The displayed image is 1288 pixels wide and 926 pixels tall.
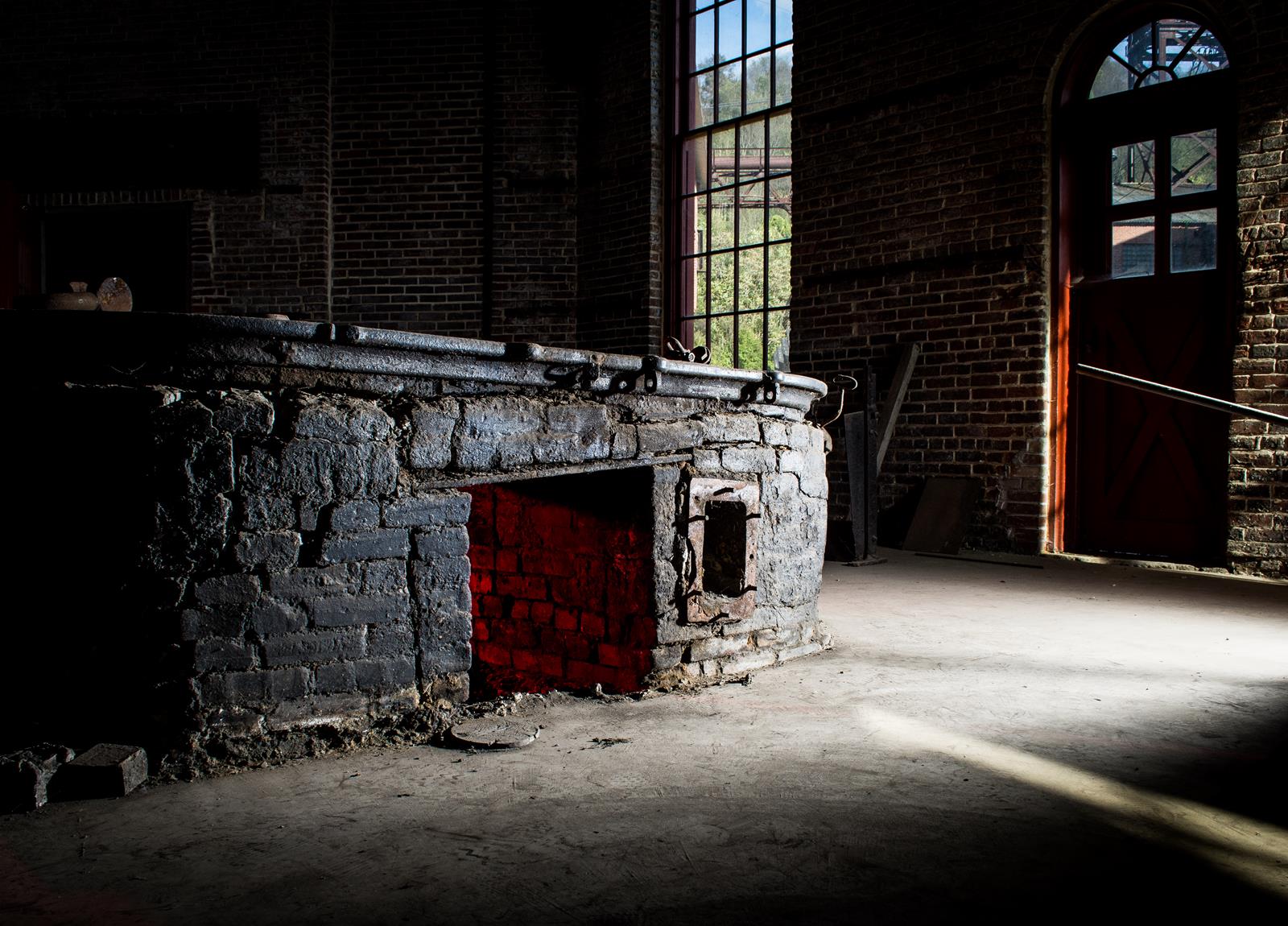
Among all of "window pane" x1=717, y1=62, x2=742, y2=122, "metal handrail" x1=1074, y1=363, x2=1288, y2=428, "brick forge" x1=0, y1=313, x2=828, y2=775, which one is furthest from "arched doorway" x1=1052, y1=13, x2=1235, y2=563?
"brick forge" x1=0, y1=313, x2=828, y2=775

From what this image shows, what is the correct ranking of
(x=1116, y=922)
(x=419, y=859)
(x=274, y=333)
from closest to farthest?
(x=1116, y=922)
(x=419, y=859)
(x=274, y=333)

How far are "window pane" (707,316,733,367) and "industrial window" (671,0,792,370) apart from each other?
0.05 ft

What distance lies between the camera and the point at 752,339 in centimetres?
869

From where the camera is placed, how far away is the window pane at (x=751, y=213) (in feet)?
27.7

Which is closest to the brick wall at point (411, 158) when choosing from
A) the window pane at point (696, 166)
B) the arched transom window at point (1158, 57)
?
the window pane at point (696, 166)

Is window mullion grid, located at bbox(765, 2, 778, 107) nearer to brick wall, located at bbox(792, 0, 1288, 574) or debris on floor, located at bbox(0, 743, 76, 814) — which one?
brick wall, located at bbox(792, 0, 1288, 574)

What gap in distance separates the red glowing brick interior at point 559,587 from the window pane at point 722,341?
4.99 m

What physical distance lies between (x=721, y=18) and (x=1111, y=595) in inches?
240

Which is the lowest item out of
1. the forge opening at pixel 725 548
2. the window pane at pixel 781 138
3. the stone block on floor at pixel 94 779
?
the stone block on floor at pixel 94 779

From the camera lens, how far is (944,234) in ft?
23.5

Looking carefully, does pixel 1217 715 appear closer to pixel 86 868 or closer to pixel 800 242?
pixel 86 868

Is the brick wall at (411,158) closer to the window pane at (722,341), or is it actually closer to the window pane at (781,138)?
the window pane at (722,341)

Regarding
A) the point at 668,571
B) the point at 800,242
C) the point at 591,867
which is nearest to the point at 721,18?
the point at 800,242

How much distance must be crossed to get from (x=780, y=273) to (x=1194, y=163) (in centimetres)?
325
